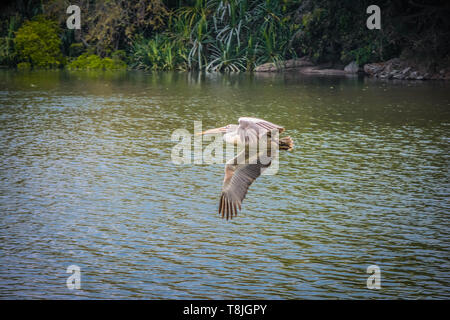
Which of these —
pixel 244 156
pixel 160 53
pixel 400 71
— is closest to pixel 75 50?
pixel 160 53

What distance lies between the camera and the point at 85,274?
7.00 metres

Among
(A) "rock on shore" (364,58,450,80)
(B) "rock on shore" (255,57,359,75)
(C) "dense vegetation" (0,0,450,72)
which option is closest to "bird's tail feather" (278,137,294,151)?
(C) "dense vegetation" (0,0,450,72)

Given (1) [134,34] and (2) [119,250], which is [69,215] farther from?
(1) [134,34]

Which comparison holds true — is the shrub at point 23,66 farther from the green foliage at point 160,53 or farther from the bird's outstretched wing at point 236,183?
the bird's outstretched wing at point 236,183

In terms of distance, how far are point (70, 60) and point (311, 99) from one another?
17263mm

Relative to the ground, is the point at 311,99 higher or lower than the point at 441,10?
lower

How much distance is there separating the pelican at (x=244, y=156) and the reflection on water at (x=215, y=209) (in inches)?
36.9

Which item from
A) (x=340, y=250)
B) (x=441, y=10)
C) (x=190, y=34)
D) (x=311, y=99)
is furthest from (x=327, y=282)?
(x=190, y=34)

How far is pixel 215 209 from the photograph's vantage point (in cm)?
911

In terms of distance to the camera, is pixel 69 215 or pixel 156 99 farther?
pixel 156 99

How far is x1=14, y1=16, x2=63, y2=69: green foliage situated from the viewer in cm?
3158

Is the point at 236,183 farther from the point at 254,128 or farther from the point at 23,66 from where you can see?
the point at 23,66

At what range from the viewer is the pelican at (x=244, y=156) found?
5.88 metres

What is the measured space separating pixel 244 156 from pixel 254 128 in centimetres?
79
